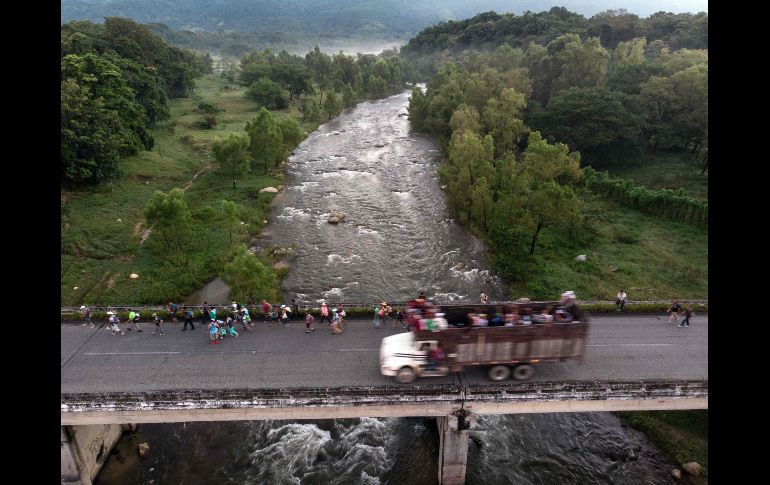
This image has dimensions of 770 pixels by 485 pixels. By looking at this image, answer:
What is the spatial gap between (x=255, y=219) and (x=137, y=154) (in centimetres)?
2880

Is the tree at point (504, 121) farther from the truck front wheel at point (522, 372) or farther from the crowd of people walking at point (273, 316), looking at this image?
the truck front wheel at point (522, 372)

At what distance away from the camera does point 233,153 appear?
6700 cm

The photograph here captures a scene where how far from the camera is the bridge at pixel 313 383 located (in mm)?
24188

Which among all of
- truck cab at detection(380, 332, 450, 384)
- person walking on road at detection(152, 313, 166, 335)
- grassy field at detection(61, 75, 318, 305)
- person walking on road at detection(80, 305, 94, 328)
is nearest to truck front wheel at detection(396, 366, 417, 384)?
truck cab at detection(380, 332, 450, 384)

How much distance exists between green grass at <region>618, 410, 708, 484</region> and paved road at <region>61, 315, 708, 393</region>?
21.1 ft

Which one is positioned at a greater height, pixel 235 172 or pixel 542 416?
pixel 235 172

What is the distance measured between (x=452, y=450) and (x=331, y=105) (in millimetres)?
102304

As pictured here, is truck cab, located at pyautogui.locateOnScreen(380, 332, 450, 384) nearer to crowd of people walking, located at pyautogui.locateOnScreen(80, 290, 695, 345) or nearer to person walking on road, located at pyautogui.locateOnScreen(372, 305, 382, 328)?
crowd of people walking, located at pyautogui.locateOnScreen(80, 290, 695, 345)

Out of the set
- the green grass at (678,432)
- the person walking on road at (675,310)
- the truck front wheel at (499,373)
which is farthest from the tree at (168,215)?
the person walking on road at (675,310)

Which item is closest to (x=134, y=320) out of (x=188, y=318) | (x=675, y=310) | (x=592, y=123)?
(x=188, y=318)

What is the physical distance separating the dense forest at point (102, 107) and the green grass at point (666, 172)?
73.9 meters
